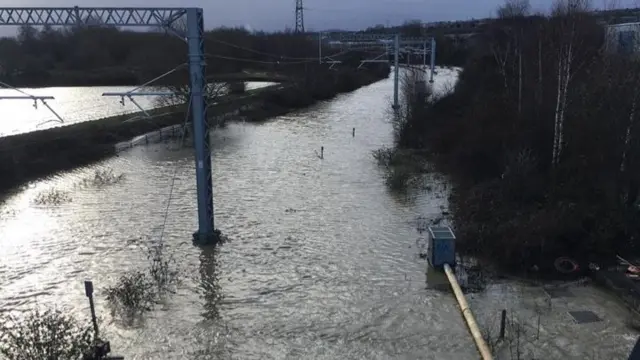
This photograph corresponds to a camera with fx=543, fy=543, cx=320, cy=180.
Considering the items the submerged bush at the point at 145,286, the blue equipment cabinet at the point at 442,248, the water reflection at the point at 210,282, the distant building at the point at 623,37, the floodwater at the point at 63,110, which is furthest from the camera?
the floodwater at the point at 63,110

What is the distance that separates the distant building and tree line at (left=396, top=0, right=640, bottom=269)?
233 millimetres

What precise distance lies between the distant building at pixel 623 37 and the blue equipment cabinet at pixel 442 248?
486 inches

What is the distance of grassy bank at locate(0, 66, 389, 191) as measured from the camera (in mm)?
28125

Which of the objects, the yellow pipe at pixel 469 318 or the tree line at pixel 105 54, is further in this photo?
the tree line at pixel 105 54

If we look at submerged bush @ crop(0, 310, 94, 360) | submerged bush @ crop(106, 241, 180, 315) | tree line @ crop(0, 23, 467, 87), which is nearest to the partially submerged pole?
submerged bush @ crop(106, 241, 180, 315)

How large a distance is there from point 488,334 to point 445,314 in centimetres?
141

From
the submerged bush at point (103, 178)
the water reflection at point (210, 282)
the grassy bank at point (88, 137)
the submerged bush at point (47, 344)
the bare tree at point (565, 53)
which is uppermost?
the bare tree at point (565, 53)

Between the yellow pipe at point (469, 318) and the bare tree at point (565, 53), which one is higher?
the bare tree at point (565, 53)

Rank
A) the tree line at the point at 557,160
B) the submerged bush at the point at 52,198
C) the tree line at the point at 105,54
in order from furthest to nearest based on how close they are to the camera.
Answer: the tree line at the point at 105,54, the submerged bush at the point at 52,198, the tree line at the point at 557,160

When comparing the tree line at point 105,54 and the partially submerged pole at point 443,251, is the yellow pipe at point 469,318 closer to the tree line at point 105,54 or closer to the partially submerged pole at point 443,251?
the partially submerged pole at point 443,251

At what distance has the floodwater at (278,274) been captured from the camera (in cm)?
1161

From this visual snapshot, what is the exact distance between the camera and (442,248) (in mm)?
14836

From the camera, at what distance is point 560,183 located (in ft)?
58.4

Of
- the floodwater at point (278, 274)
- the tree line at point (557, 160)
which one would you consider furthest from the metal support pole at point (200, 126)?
the tree line at point (557, 160)
